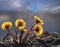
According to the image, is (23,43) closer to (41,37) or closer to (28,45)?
(28,45)

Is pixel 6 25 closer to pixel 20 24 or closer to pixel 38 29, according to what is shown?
pixel 20 24

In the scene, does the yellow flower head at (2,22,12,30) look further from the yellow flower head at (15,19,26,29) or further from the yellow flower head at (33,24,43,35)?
the yellow flower head at (33,24,43,35)

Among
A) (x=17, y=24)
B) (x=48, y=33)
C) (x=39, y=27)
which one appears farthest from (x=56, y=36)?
(x=17, y=24)

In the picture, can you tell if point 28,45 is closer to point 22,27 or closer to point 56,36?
point 22,27

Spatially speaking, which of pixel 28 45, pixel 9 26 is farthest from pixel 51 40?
pixel 9 26

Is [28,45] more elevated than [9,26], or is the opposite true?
[9,26]

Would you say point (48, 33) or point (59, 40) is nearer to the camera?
point (59, 40)

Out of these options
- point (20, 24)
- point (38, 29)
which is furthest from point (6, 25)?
point (38, 29)

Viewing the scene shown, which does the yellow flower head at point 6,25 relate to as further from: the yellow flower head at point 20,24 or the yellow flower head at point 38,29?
the yellow flower head at point 38,29

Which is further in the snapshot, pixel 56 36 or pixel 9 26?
pixel 56 36
